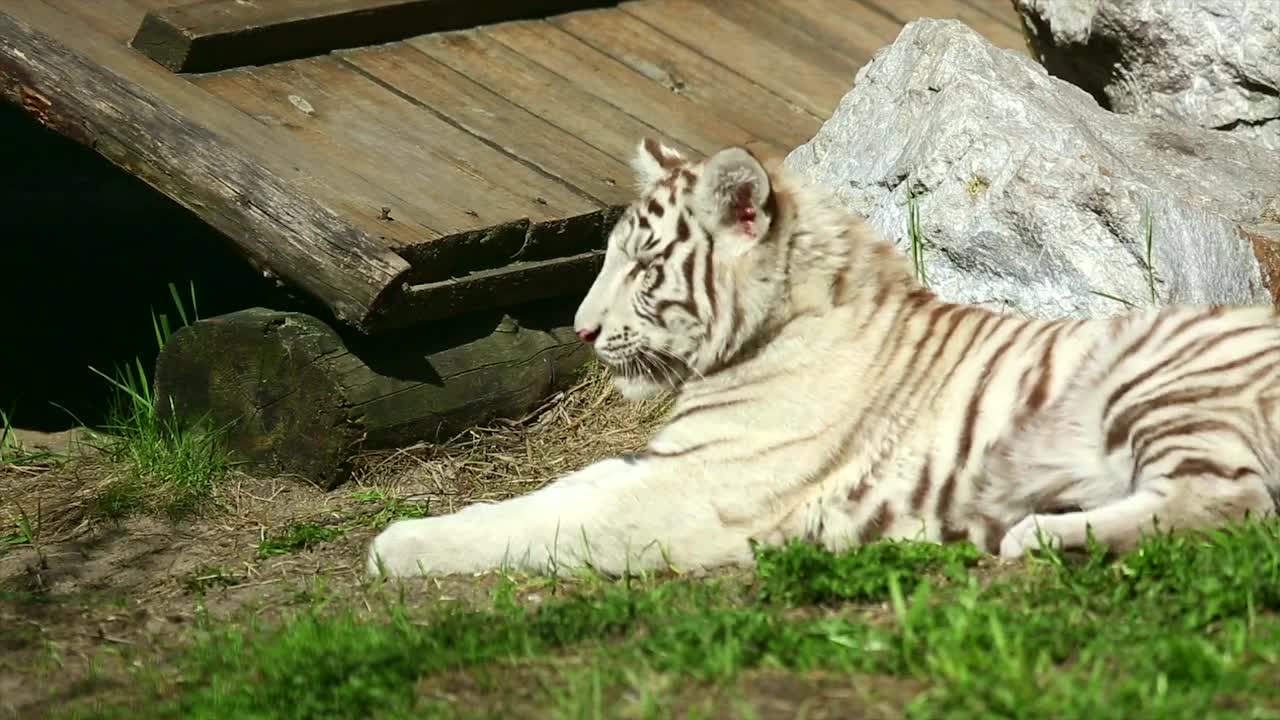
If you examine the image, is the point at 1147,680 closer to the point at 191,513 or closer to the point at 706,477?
the point at 706,477

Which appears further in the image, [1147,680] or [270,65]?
[270,65]

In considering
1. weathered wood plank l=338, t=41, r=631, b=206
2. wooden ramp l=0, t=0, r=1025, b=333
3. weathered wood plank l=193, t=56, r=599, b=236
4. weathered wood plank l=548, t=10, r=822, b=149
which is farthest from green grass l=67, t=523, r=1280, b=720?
weathered wood plank l=548, t=10, r=822, b=149

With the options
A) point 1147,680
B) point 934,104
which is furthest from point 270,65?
point 1147,680

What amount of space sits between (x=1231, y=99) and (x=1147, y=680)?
152 inches

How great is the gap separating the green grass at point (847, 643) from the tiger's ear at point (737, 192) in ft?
3.13

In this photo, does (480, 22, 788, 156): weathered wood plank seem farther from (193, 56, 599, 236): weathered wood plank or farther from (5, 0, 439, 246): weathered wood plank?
(5, 0, 439, 246): weathered wood plank

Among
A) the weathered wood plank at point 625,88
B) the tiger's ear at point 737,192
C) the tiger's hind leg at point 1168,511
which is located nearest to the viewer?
the tiger's hind leg at point 1168,511

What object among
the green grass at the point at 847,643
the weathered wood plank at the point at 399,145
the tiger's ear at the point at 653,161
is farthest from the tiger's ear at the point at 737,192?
the weathered wood plank at the point at 399,145

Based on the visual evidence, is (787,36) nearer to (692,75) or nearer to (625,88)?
(692,75)

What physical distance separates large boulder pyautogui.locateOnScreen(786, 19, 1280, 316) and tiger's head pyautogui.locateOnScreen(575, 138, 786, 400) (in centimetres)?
118

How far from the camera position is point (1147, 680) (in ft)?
9.44

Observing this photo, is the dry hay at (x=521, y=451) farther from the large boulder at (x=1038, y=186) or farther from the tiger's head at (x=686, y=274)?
the large boulder at (x=1038, y=186)

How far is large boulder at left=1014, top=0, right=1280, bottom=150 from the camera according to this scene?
239 inches

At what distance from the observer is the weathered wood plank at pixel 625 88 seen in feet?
20.5
